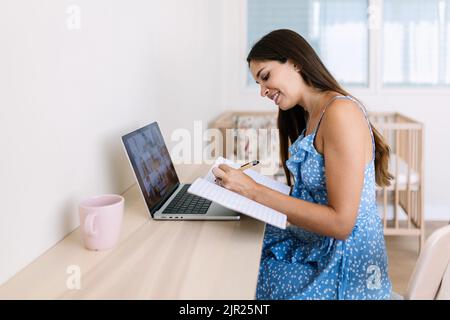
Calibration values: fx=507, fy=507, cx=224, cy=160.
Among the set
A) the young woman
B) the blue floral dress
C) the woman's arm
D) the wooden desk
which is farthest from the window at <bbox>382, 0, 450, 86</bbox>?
the wooden desk

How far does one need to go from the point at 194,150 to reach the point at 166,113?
2.02 ft

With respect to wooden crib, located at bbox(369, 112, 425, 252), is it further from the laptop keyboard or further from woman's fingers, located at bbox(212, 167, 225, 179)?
woman's fingers, located at bbox(212, 167, 225, 179)

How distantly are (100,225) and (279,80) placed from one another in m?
0.61

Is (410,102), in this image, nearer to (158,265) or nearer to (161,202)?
(161,202)

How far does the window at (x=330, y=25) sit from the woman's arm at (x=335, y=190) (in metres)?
2.64

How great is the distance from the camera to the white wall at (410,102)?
358 centimetres

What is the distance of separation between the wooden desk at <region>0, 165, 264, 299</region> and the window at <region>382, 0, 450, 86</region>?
285cm

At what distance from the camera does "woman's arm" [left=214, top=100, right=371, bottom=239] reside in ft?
3.60

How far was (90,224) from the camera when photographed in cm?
94

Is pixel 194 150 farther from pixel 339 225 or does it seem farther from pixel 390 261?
pixel 339 225

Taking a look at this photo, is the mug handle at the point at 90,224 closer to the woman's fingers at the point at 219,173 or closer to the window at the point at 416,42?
the woman's fingers at the point at 219,173

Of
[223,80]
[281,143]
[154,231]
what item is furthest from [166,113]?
[223,80]

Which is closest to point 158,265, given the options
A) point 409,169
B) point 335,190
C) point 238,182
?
point 238,182

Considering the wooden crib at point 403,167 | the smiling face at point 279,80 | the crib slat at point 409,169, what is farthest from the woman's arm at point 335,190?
the crib slat at point 409,169
